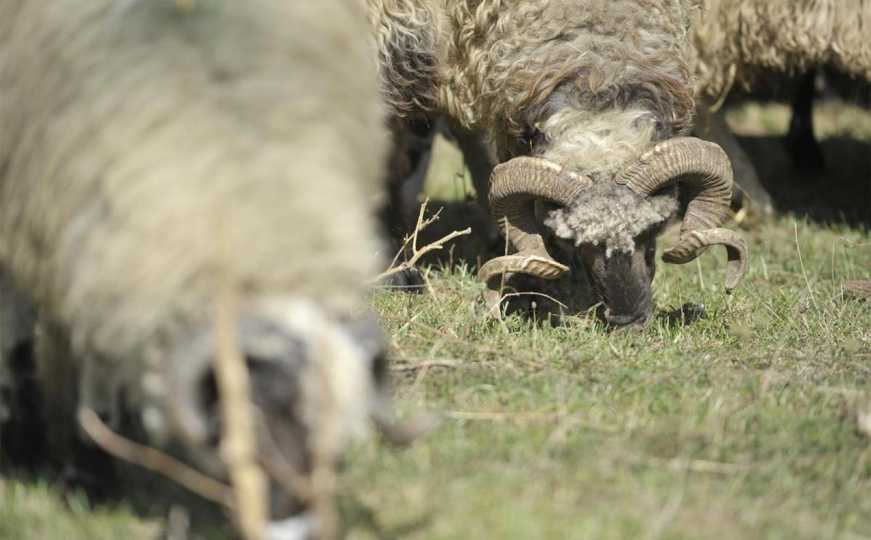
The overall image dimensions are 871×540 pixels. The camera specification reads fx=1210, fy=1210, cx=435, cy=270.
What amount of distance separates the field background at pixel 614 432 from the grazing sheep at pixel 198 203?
17.2 inches

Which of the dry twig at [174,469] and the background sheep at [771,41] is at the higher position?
the dry twig at [174,469]

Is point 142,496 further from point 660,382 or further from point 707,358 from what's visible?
point 707,358

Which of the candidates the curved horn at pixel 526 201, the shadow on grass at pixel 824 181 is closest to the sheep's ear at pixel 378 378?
the curved horn at pixel 526 201

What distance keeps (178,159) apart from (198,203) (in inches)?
5.8

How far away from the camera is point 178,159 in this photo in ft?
9.04

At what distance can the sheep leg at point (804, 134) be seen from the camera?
31.8 feet

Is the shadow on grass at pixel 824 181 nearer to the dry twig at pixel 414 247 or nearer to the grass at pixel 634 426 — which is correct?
the grass at pixel 634 426

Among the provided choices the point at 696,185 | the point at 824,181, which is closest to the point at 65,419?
the point at 696,185

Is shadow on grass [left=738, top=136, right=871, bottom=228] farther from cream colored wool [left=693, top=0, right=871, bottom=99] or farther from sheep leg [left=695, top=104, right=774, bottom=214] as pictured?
cream colored wool [left=693, top=0, right=871, bottom=99]

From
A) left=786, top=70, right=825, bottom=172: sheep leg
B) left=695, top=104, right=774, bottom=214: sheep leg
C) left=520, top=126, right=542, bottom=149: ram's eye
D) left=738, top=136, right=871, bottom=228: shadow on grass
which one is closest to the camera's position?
left=520, top=126, right=542, bottom=149: ram's eye

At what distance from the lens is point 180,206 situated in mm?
2674

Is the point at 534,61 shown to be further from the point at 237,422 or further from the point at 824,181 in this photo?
the point at 824,181

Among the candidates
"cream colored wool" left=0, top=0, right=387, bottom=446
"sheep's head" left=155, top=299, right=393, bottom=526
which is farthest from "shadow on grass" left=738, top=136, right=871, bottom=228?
"sheep's head" left=155, top=299, right=393, bottom=526

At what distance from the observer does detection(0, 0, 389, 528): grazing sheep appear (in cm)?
263
